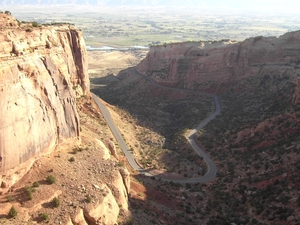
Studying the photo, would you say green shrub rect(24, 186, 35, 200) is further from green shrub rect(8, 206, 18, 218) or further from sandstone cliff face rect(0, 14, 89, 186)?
green shrub rect(8, 206, 18, 218)

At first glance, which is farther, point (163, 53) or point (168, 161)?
point (163, 53)

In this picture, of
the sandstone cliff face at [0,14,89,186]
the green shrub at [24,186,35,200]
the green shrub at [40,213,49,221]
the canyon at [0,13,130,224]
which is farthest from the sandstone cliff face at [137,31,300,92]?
the green shrub at [40,213,49,221]

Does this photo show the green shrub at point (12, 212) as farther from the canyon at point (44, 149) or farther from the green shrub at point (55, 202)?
the green shrub at point (55, 202)

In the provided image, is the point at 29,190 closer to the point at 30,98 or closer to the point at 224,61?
the point at 30,98

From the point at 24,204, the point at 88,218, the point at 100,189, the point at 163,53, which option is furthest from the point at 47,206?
the point at 163,53

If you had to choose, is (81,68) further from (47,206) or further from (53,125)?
(47,206)
